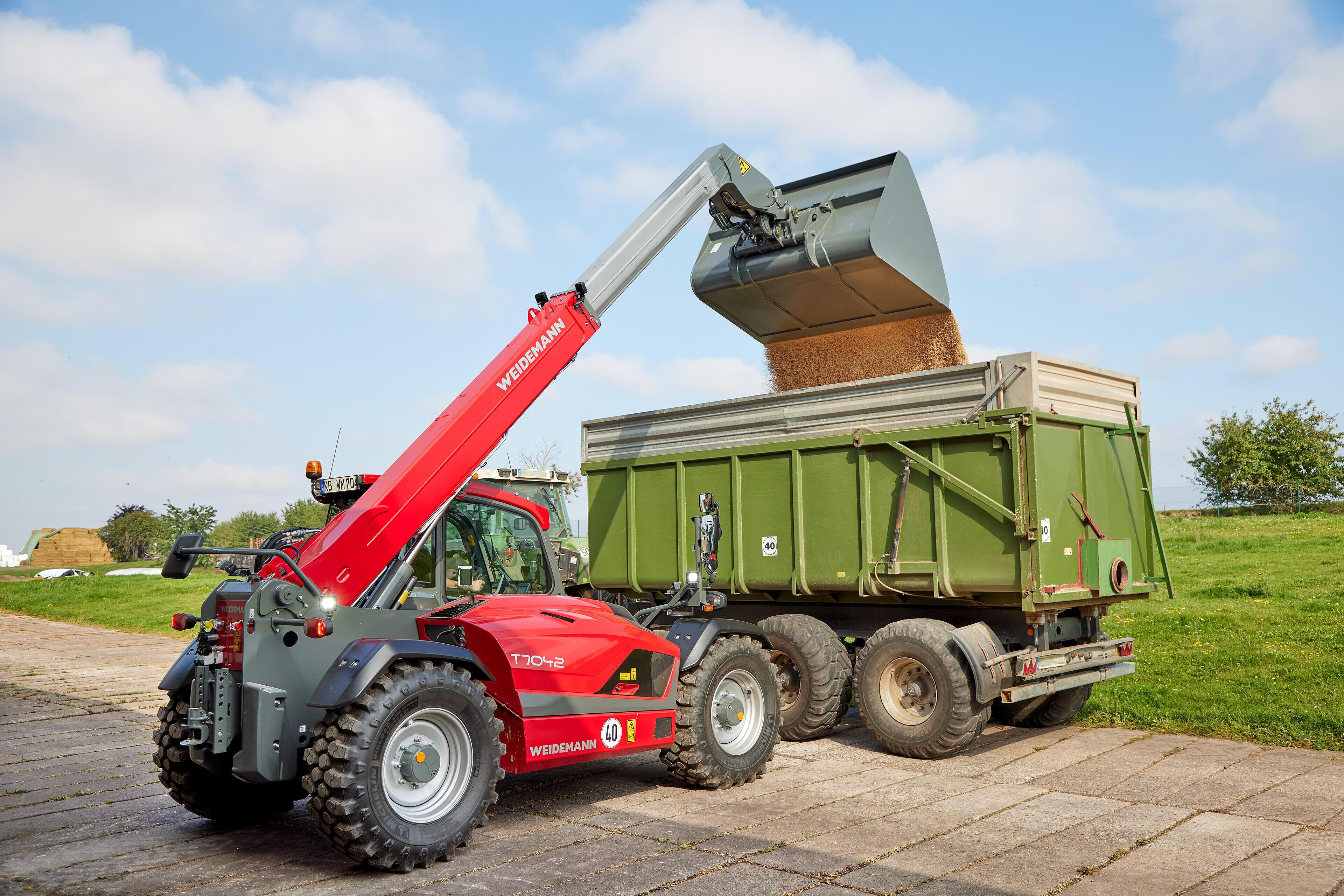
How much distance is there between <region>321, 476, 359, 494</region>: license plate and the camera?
6.16 m

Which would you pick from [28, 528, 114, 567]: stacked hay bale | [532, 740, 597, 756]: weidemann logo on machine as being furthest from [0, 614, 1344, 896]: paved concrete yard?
[28, 528, 114, 567]: stacked hay bale

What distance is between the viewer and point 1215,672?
9891mm

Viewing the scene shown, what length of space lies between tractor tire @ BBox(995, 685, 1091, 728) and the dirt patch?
3.02 metres

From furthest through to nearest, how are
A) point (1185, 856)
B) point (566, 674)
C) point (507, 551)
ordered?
point (507, 551) < point (566, 674) < point (1185, 856)

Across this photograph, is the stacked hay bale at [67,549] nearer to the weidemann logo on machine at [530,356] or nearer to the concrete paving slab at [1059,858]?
the weidemann logo on machine at [530,356]

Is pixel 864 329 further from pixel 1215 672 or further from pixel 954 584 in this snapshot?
pixel 1215 672

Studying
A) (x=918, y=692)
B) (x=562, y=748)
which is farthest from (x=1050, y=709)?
(x=562, y=748)

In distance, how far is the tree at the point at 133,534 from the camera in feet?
238

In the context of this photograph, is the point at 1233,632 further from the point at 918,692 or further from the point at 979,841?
the point at 979,841

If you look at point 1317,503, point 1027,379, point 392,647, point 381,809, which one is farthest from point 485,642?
point 1317,503

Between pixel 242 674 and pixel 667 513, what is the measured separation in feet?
17.0

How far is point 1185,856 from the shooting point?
497cm

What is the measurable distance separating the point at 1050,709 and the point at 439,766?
5.79 metres

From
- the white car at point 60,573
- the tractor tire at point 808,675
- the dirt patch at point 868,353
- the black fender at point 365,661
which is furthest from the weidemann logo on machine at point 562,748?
the white car at point 60,573
